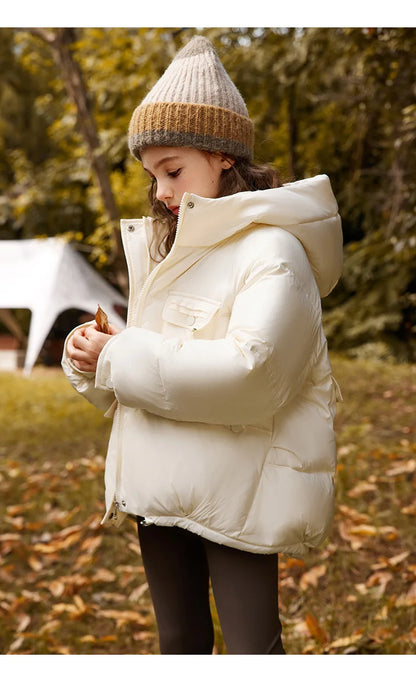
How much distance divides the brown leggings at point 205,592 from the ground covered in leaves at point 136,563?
98 centimetres

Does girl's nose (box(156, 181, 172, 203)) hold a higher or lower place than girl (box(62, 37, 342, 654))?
higher

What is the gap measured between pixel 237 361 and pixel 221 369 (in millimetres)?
34

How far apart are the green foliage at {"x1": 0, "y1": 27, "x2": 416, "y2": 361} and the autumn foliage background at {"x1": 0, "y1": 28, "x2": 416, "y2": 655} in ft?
0.10

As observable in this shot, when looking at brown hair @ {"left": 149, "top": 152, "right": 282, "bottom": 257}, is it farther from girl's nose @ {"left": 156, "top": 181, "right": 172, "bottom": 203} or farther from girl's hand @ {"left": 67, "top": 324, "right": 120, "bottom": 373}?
girl's hand @ {"left": 67, "top": 324, "right": 120, "bottom": 373}

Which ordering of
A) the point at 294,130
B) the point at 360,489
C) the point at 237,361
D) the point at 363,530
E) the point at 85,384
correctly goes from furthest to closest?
the point at 294,130
the point at 360,489
the point at 363,530
the point at 85,384
the point at 237,361

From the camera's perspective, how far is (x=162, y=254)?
5.37 feet

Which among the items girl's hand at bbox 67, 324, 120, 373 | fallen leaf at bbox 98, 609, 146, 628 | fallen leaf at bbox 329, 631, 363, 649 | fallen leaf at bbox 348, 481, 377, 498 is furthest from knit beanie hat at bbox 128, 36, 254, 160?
fallen leaf at bbox 348, 481, 377, 498

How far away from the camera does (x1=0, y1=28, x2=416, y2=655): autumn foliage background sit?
2861 millimetres

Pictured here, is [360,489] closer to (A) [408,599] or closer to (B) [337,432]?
(A) [408,599]

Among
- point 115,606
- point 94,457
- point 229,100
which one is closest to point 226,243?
point 229,100

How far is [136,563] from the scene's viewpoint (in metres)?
3.53

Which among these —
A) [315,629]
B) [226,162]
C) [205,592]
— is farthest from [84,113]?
[205,592]

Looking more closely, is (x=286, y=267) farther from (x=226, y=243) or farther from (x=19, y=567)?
(x=19, y=567)

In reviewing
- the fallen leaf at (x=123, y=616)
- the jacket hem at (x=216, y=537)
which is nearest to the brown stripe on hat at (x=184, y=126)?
the jacket hem at (x=216, y=537)
